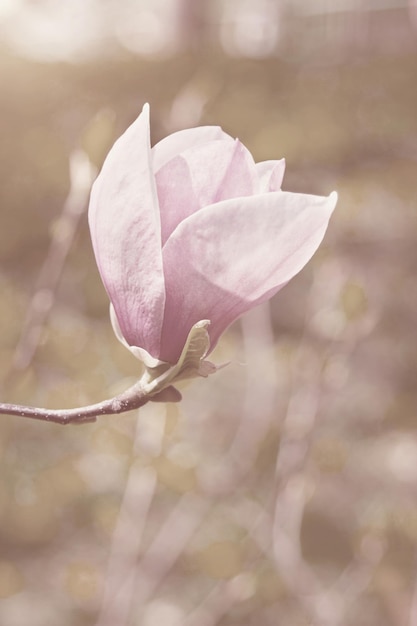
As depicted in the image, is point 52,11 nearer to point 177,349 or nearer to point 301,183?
point 301,183

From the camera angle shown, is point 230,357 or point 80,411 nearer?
point 80,411

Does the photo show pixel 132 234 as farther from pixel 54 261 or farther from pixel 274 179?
pixel 54 261

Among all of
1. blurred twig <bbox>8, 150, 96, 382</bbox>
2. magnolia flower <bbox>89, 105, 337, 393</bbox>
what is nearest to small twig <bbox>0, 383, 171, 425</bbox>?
magnolia flower <bbox>89, 105, 337, 393</bbox>

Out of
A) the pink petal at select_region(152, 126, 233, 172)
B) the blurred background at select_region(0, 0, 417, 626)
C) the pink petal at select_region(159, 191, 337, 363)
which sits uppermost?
the pink petal at select_region(152, 126, 233, 172)

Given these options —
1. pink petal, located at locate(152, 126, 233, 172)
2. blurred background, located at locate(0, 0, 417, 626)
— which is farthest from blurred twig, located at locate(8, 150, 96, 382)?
pink petal, located at locate(152, 126, 233, 172)

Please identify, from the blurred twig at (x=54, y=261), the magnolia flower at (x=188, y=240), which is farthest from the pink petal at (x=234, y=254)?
the blurred twig at (x=54, y=261)

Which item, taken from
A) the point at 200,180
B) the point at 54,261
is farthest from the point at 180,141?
Answer: the point at 54,261

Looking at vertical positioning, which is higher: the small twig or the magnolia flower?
the magnolia flower

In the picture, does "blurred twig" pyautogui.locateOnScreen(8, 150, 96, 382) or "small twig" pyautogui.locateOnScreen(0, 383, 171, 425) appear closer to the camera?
"small twig" pyautogui.locateOnScreen(0, 383, 171, 425)

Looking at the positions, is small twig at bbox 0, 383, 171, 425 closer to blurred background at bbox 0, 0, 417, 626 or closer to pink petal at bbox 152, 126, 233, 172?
pink petal at bbox 152, 126, 233, 172
